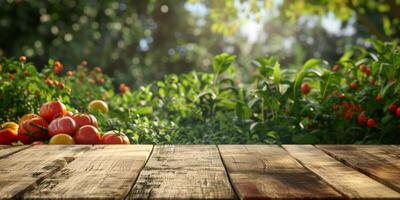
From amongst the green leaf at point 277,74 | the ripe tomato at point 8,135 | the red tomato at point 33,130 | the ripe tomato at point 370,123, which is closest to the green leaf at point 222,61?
the green leaf at point 277,74

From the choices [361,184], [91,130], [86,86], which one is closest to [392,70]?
[91,130]

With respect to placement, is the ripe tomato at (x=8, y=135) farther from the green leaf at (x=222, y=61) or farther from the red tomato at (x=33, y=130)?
the green leaf at (x=222, y=61)

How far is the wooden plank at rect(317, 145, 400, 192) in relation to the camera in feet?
5.32

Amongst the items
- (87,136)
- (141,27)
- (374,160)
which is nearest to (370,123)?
(374,160)

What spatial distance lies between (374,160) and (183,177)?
2.45 feet

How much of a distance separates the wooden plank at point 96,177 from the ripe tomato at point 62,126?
2.71 ft

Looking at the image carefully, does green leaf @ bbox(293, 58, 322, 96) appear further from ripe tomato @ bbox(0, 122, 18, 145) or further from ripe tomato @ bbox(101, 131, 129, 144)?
ripe tomato @ bbox(0, 122, 18, 145)

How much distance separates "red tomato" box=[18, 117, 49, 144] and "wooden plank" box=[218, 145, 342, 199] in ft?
4.15

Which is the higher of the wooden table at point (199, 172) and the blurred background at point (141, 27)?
the blurred background at point (141, 27)

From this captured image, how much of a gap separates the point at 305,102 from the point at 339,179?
209cm

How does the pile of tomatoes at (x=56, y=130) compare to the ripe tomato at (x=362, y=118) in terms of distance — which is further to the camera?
the ripe tomato at (x=362, y=118)

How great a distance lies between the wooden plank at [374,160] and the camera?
1.62 metres

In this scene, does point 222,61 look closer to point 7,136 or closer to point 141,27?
point 7,136

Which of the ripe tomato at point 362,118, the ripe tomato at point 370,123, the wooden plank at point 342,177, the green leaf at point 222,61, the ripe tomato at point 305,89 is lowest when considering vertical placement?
the wooden plank at point 342,177
